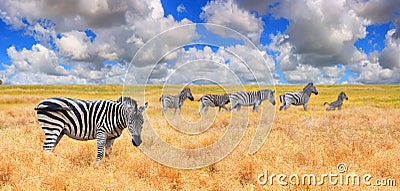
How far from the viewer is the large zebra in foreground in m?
6.21

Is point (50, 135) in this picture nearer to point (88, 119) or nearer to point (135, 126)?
point (88, 119)

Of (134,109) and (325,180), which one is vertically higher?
(134,109)

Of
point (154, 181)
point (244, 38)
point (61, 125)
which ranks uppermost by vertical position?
point (244, 38)

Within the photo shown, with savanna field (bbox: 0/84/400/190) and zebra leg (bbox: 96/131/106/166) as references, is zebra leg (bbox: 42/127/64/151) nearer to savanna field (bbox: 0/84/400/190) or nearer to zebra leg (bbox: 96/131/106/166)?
savanna field (bbox: 0/84/400/190)

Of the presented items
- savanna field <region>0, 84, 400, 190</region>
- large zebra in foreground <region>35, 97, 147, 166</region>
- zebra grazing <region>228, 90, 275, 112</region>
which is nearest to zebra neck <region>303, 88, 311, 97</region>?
zebra grazing <region>228, 90, 275, 112</region>

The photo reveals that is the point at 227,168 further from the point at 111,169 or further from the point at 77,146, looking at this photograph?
the point at 77,146

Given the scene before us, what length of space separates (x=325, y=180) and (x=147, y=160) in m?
3.76

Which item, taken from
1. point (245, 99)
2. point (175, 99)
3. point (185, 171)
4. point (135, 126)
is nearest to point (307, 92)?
point (245, 99)

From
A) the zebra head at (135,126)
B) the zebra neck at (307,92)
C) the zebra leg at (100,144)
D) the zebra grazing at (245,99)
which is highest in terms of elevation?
the zebra neck at (307,92)

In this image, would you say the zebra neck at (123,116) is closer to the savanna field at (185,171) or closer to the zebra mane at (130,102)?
the zebra mane at (130,102)

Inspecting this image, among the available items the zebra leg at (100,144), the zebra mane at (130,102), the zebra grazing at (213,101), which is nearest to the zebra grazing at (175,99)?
the zebra grazing at (213,101)

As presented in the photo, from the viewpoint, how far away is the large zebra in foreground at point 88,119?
6.21m

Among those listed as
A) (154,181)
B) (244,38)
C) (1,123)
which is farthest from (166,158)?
(1,123)

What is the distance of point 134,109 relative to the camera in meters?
6.16
